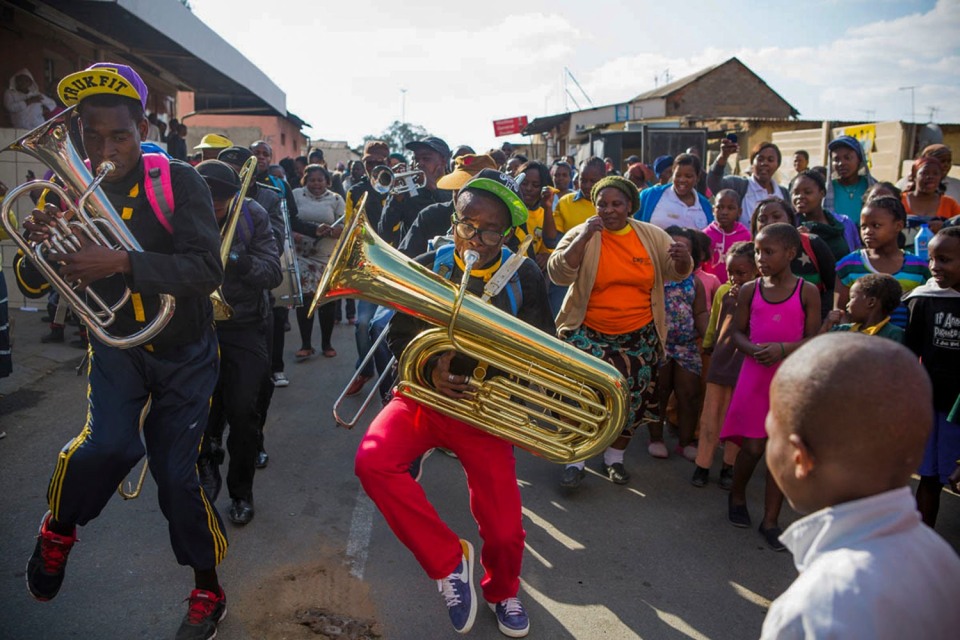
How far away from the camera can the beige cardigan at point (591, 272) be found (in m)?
4.26

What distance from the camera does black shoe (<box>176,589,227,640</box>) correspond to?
2.68 meters

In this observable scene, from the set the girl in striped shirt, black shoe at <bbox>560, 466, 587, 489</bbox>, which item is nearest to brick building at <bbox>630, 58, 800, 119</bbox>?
the girl in striped shirt

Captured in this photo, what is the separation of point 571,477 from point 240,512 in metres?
1.99

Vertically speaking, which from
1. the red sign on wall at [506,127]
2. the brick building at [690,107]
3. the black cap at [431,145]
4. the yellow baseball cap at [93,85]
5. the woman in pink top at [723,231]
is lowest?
the woman in pink top at [723,231]

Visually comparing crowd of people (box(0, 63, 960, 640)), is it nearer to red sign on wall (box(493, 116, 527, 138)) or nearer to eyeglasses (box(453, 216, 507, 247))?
eyeglasses (box(453, 216, 507, 247))

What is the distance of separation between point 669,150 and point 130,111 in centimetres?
1337

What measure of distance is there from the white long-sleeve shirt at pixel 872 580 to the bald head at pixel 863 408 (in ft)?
0.19

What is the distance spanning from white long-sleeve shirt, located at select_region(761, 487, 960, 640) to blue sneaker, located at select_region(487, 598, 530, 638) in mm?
1766

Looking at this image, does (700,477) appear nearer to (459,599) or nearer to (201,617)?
(459,599)

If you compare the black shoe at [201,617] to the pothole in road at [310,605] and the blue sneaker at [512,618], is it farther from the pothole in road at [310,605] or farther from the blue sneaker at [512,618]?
the blue sneaker at [512,618]

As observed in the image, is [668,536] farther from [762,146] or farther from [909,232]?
[762,146]

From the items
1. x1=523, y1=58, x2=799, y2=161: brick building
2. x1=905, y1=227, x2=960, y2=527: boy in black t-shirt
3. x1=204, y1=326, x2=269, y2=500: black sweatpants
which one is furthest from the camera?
x1=523, y1=58, x2=799, y2=161: brick building

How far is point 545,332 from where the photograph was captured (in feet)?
9.75

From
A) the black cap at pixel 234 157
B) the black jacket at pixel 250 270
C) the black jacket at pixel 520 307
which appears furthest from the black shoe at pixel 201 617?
the black cap at pixel 234 157
